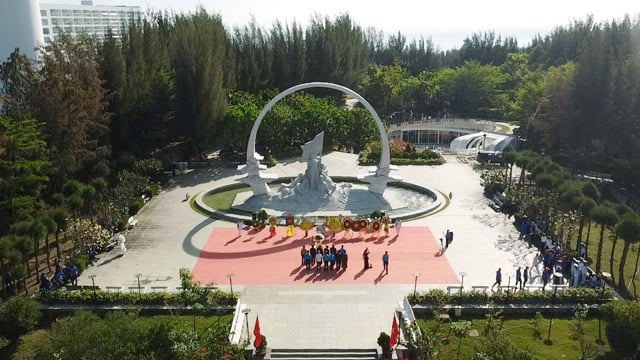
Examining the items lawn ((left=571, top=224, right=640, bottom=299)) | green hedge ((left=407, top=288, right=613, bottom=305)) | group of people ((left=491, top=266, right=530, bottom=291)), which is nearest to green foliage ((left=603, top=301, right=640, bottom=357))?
green hedge ((left=407, top=288, right=613, bottom=305))

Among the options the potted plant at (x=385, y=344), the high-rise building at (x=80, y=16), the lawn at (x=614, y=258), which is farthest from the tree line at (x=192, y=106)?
the high-rise building at (x=80, y=16)

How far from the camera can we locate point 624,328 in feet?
51.4

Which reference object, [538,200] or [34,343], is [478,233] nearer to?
[538,200]

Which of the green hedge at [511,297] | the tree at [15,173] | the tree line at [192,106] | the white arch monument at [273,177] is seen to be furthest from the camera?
the white arch monument at [273,177]

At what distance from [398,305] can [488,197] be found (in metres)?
16.6

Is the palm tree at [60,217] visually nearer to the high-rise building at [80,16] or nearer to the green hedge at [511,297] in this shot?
the green hedge at [511,297]

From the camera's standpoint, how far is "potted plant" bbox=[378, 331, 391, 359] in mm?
16422

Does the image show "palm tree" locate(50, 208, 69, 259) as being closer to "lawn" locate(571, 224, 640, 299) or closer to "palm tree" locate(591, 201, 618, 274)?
"palm tree" locate(591, 201, 618, 274)

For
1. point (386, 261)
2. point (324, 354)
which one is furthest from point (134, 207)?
point (324, 354)

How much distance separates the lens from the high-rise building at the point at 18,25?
49875 mm

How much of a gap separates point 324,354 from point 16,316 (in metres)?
10.1

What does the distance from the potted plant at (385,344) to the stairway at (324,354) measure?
0.37 metres

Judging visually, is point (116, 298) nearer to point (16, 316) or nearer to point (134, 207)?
point (16, 316)

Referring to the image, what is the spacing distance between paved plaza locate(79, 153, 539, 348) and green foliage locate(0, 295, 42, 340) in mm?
3944
